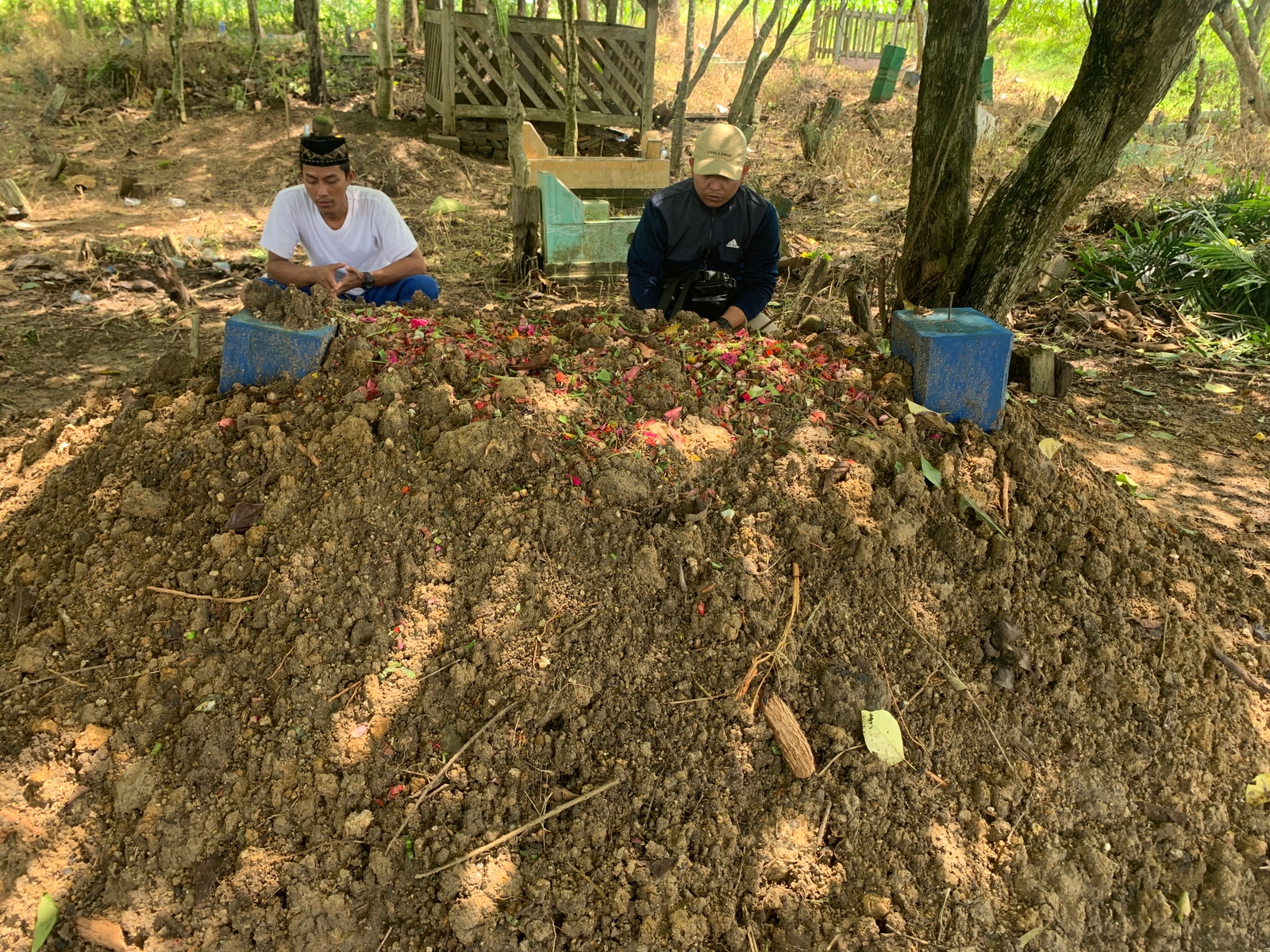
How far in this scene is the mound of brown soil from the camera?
1892mm

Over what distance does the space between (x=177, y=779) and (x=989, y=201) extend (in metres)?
3.58

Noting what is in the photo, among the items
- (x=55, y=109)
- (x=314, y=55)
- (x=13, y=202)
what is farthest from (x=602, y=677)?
(x=55, y=109)

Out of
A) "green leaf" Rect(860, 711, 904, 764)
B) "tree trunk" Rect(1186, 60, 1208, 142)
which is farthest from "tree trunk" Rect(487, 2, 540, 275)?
"tree trunk" Rect(1186, 60, 1208, 142)

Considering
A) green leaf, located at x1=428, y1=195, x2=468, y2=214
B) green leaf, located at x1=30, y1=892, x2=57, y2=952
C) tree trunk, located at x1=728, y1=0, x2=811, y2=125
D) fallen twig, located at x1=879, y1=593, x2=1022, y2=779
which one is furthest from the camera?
tree trunk, located at x1=728, y1=0, x2=811, y2=125

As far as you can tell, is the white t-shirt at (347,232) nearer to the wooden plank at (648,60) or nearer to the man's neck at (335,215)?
the man's neck at (335,215)

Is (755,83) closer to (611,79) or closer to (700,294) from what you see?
(611,79)

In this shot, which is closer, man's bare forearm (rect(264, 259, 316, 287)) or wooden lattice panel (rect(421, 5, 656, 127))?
man's bare forearm (rect(264, 259, 316, 287))

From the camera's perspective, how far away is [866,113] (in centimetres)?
1320

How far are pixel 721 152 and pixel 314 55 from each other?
9210mm

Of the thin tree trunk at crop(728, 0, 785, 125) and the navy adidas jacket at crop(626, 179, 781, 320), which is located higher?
the thin tree trunk at crop(728, 0, 785, 125)

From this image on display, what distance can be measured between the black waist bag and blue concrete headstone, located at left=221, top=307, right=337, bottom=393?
186cm

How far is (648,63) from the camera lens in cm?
1035

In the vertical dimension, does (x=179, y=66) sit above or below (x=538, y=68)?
below

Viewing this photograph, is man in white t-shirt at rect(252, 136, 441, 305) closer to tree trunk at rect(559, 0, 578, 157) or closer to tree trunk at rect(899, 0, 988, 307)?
tree trunk at rect(899, 0, 988, 307)
